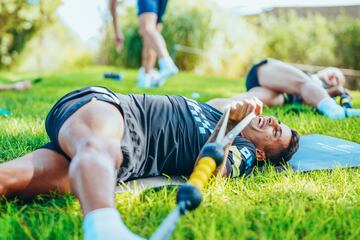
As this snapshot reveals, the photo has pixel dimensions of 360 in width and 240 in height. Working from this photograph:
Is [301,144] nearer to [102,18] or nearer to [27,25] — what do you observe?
[102,18]

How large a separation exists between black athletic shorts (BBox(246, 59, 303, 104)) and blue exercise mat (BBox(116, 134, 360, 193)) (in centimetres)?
97

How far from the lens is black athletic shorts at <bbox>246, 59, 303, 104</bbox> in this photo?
3.67m

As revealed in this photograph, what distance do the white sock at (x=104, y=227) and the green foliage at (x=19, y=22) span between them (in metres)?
11.5

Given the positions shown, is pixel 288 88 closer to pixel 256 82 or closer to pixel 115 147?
pixel 256 82

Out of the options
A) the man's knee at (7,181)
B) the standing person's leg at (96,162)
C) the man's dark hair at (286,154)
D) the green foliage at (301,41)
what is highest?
the standing person's leg at (96,162)

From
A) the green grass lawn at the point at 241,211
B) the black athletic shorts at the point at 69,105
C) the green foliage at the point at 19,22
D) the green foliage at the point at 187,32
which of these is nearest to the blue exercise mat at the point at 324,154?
the green grass lawn at the point at 241,211

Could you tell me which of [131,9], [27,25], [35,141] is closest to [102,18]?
[131,9]

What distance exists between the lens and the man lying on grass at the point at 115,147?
3.95 ft

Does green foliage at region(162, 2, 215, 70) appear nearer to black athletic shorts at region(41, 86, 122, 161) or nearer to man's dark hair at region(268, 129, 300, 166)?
man's dark hair at region(268, 129, 300, 166)

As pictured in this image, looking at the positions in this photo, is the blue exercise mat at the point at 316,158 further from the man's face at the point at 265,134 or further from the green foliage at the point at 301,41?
the green foliage at the point at 301,41

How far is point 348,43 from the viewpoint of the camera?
1087cm

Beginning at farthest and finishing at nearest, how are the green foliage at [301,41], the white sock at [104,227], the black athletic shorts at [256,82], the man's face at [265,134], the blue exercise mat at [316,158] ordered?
the green foliage at [301,41]
the black athletic shorts at [256,82]
the man's face at [265,134]
the blue exercise mat at [316,158]
the white sock at [104,227]

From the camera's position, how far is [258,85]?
12.1ft

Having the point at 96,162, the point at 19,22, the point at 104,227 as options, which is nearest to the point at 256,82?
the point at 96,162
